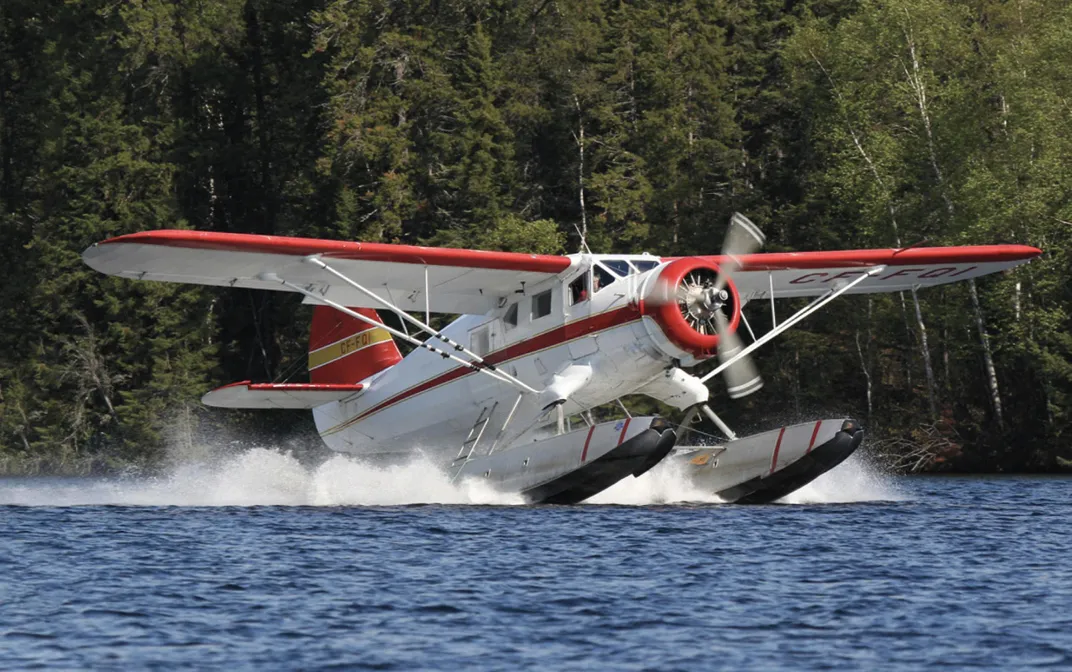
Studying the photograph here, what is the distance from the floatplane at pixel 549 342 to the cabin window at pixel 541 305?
22mm

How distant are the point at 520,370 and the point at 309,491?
3.73m

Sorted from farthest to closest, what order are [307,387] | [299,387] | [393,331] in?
[307,387], [299,387], [393,331]

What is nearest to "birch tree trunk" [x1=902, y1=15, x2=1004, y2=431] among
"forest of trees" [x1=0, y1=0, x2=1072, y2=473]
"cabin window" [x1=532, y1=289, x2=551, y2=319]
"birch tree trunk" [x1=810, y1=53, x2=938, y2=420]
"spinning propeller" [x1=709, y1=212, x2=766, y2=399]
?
"forest of trees" [x1=0, y1=0, x2=1072, y2=473]

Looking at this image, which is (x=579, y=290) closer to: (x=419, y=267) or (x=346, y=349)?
(x=419, y=267)

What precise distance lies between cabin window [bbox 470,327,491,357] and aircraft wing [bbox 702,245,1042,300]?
2.98 meters

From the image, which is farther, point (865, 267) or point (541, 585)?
point (865, 267)

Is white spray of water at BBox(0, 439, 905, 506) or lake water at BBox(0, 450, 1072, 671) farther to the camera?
white spray of water at BBox(0, 439, 905, 506)

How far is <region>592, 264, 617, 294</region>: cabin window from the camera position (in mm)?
16031

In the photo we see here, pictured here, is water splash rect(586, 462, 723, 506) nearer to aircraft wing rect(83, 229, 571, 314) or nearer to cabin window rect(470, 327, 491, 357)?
cabin window rect(470, 327, 491, 357)

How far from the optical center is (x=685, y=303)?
1528 centimetres

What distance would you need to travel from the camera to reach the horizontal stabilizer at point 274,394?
17.5 metres

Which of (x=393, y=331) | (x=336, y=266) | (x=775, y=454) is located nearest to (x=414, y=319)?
(x=393, y=331)

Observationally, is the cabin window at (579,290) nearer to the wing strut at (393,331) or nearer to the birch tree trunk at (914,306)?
the wing strut at (393,331)

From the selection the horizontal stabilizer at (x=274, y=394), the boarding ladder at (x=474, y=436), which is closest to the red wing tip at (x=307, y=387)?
the horizontal stabilizer at (x=274, y=394)
